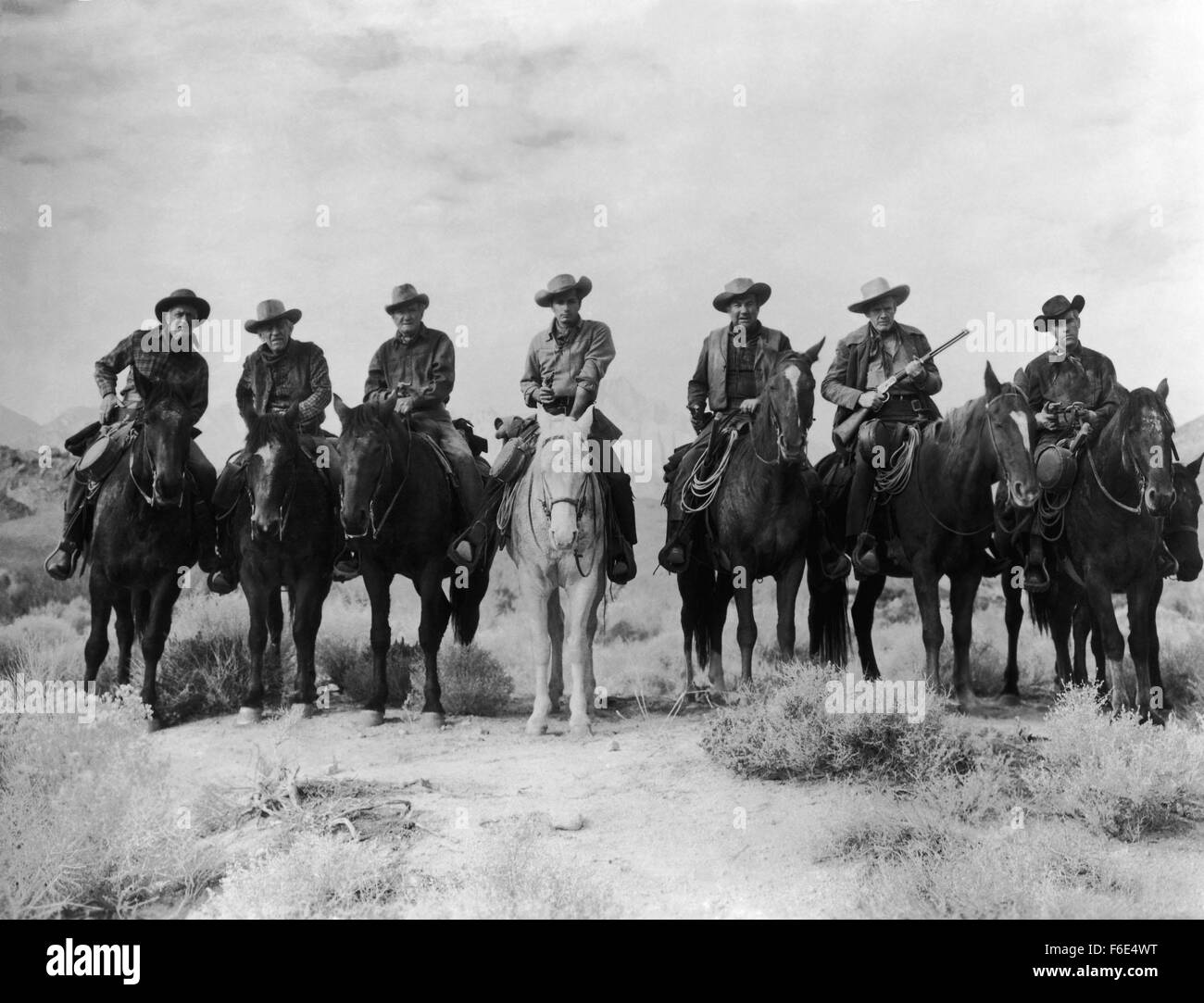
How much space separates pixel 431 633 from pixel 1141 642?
5636mm

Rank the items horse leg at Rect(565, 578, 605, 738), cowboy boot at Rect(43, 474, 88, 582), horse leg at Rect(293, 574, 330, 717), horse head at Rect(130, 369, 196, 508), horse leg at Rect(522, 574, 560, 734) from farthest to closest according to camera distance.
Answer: cowboy boot at Rect(43, 474, 88, 582)
horse leg at Rect(293, 574, 330, 717)
horse head at Rect(130, 369, 196, 508)
horse leg at Rect(522, 574, 560, 734)
horse leg at Rect(565, 578, 605, 738)

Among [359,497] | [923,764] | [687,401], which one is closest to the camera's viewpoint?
[923,764]

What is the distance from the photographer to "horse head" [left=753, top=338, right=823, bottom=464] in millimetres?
9109

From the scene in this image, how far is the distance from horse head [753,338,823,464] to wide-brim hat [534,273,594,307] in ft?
6.64

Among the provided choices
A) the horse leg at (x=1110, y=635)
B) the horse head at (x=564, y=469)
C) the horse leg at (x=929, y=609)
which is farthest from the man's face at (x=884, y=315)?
the horse head at (x=564, y=469)

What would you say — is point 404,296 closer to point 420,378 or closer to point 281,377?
point 420,378

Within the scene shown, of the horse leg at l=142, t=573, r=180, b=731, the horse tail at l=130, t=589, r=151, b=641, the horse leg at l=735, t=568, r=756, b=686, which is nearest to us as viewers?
the horse leg at l=735, t=568, r=756, b=686

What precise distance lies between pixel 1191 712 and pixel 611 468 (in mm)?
5340

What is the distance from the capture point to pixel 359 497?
9.34 m

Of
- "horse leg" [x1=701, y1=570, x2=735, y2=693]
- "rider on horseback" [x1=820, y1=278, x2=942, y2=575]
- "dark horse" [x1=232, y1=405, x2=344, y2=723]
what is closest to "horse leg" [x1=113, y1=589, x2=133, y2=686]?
"dark horse" [x1=232, y1=405, x2=344, y2=723]

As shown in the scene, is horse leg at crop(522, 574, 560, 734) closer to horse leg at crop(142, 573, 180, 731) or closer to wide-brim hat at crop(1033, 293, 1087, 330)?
horse leg at crop(142, 573, 180, 731)

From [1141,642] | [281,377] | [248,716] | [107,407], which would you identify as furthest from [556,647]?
[1141,642]

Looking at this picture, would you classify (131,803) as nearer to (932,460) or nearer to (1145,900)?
(1145,900)

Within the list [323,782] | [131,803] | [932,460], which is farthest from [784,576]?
[131,803]
